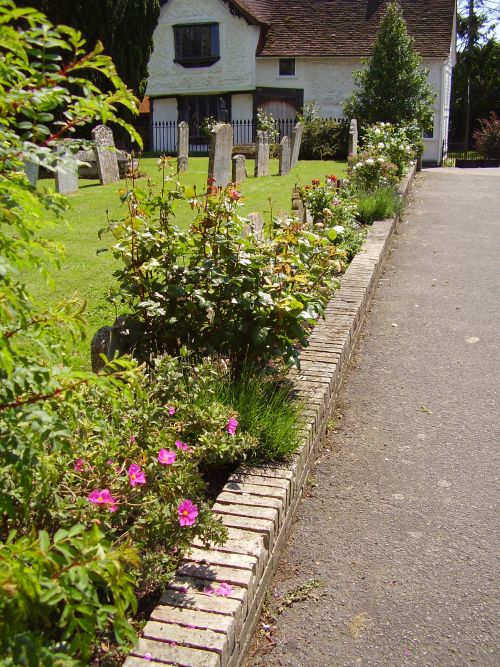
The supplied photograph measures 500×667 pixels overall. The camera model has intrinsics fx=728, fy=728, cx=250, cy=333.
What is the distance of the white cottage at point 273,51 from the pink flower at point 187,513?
29203mm

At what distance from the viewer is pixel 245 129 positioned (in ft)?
105

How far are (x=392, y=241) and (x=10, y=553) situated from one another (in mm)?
9876

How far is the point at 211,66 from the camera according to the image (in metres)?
32.2

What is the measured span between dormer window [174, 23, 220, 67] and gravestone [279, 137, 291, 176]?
14.1 m

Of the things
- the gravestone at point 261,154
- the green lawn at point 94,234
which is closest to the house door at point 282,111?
the green lawn at point 94,234

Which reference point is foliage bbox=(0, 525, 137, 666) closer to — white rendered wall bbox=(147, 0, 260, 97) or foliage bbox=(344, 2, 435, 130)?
foliage bbox=(344, 2, 435, 130)

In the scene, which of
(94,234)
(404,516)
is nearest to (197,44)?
(94,234)

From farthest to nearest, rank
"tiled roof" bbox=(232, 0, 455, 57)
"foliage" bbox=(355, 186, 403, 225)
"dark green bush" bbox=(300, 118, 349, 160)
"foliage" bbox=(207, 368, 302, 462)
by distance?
"tiled roof" bbox=(232, 0, 455, 57), "dark green bush" bbox=(300, 118, 349, 160), "foliage" bbox=(355, 186, 403, 225), "foliage" bbox=(207, 368, 302, 462)

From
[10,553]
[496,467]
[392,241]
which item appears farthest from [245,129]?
[10,553]

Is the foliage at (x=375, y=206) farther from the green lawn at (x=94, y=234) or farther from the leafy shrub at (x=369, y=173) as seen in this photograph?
the green lawn at (x=94, y=234)

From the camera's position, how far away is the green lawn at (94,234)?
6.50m

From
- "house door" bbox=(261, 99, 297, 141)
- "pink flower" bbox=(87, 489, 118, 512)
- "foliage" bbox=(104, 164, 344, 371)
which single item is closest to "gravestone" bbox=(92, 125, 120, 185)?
"foliage" bbox=(104, 164, 344, 371)

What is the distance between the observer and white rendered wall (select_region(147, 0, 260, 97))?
31547 mm

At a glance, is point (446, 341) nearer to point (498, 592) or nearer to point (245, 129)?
point (498, 592)
